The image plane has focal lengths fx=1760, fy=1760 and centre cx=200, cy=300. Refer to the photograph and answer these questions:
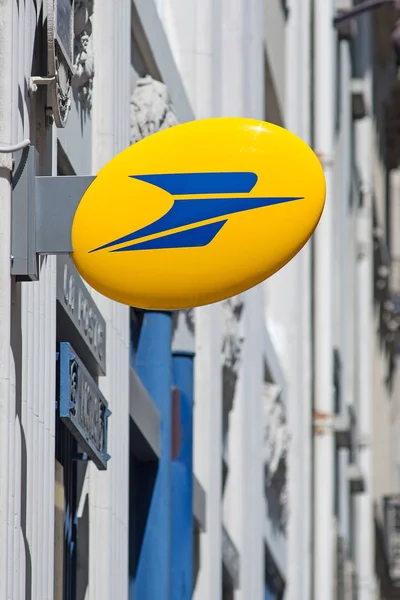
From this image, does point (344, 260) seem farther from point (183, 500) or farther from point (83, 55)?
point (83, 55)

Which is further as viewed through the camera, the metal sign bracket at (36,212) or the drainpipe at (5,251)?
the metal sign bracket at (36,212)

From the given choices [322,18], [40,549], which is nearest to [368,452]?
[322,18]

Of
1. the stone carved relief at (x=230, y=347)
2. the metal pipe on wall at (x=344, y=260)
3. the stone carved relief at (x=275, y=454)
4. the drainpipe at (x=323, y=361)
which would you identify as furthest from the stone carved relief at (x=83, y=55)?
the metal pipe on wall at (x=344, y=260)

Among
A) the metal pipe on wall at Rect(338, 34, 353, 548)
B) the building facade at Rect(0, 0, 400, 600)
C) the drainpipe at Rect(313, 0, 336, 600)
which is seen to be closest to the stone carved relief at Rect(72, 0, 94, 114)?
the building facade at Rect(0, 0, 400, 600)

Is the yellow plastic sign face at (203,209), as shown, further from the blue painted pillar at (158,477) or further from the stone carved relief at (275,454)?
the stone carved relief at (275,454)

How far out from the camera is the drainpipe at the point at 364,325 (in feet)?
105

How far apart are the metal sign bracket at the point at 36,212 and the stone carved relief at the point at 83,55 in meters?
2.04

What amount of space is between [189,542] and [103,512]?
2971mm

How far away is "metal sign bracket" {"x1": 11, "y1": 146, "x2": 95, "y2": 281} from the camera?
264 inches

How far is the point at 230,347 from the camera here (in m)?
15.7

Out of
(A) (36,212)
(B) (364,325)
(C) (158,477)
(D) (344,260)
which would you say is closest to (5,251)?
(A) (36,212)

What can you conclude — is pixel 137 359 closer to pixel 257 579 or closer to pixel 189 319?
pixel 189 319

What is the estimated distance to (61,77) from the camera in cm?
725

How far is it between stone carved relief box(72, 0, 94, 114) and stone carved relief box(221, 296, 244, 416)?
6.00m
